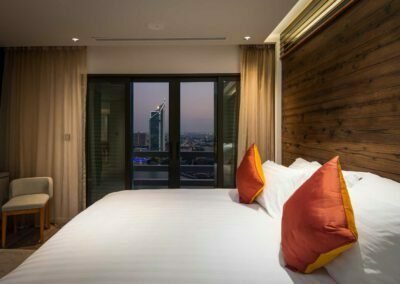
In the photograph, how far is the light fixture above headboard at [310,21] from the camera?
2064 mm

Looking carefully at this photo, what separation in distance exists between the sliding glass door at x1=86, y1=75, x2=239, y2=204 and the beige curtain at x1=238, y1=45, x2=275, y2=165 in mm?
160

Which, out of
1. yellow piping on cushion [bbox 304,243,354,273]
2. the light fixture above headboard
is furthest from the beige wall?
yellow piping on cushion [bbox 304,243,354,273]

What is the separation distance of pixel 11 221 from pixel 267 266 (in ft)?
12.0

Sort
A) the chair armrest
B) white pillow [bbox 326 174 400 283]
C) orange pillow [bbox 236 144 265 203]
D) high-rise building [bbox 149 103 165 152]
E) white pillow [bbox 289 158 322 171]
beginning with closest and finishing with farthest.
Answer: white pillow [bbox 326 174 400 283], white pillow [bbox 289 158 322 171], orange pillow [bbox 236 144 265 203], the chair armrest, high-rise building [bbox 149 103 165 152]

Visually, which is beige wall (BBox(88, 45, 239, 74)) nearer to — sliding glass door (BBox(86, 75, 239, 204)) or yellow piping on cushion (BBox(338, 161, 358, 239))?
sliding glass door (BBox(86, 75, 239, 204))

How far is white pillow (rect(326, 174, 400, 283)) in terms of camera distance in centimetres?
89

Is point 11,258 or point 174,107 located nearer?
point 11,258

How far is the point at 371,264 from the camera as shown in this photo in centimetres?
93

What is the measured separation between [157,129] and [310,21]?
234 centimetres

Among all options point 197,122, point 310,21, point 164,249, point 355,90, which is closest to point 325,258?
point 164,249

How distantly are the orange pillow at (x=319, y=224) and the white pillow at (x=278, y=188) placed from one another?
0.52m

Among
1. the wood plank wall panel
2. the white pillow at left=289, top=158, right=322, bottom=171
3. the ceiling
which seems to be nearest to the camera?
the wood plank wall panel

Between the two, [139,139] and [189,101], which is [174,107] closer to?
[189,101]

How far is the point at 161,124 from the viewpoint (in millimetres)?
3707
